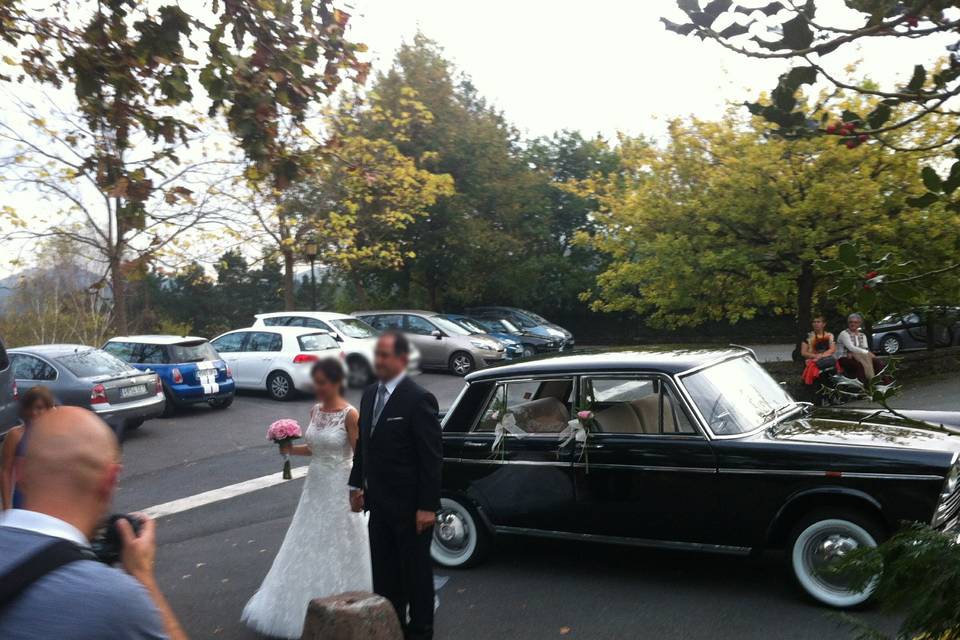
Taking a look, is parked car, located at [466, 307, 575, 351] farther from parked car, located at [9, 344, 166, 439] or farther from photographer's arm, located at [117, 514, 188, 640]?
photographer's arm, located at [117, 514, 188, 640]

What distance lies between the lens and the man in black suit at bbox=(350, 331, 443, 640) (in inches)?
180

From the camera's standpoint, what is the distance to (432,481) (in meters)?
4.61

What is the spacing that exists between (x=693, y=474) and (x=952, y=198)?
3043 mm

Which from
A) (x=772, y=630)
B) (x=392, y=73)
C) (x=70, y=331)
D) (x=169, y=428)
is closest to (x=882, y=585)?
(x=772, y=630)

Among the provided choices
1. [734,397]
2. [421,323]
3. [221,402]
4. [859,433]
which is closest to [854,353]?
[734,397]

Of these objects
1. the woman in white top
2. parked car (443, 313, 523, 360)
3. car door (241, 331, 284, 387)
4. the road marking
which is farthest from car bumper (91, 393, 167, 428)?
the woman in white top

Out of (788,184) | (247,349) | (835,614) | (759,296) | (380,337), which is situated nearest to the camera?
(380,337)

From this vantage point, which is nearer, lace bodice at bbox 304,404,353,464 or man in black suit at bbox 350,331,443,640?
man in black suit at bbox 350,331,443,640

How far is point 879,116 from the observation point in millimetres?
3582

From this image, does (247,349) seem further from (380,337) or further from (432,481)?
(380,337)

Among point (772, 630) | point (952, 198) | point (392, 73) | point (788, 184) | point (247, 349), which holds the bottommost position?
point (772, 630)

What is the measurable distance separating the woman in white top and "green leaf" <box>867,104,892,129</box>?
9.72m

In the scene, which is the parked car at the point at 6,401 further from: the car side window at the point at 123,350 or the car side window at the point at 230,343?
the car side window at the point at 123,350

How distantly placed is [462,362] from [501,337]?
12.8 feet
